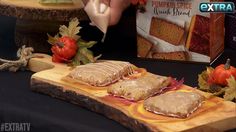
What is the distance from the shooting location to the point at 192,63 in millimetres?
1170

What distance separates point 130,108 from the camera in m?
0.88

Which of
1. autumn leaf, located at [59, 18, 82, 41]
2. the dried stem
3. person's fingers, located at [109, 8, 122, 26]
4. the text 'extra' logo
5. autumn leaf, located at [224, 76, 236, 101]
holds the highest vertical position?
the text 'extra' logo

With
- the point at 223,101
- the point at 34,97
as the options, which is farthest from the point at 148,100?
the point at 34,97

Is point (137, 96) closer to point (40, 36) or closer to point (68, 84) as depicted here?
point (68, 84)

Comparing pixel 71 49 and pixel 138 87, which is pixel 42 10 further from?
pixel 138 87

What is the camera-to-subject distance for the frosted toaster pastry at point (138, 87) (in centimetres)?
91

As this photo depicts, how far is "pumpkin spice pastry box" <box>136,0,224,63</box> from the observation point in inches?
44.3

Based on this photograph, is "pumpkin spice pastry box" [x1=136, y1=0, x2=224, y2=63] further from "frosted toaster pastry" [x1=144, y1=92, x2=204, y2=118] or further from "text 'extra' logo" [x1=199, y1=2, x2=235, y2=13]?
"frosted toaster pastry" [x1=144, y1=92, x2=204, y2=118]

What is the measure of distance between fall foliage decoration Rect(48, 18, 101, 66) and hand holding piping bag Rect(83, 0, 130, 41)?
1.7 inches

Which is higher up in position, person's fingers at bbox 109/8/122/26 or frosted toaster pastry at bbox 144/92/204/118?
person's fingers at bbox 109/8/122/26

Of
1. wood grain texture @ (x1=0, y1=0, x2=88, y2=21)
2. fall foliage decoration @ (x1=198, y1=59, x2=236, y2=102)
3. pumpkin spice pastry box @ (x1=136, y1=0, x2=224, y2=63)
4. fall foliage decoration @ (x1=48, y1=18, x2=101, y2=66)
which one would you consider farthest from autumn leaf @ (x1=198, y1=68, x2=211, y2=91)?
wood grain texture @ (x1=0, y1=0, x2=88, y2=21)

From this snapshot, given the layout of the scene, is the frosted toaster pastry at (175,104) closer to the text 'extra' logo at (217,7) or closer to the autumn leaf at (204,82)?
the autumn leaf at (204,82)

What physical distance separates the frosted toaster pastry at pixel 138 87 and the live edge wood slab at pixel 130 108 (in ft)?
0.04

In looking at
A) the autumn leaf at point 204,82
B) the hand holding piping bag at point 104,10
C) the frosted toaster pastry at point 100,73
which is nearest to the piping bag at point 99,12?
the hand holding piping bag at point 104,10
